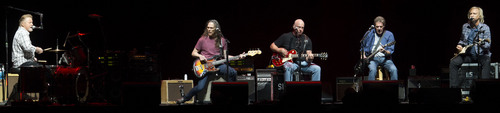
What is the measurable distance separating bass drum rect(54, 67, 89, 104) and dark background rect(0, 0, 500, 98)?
2.01 m

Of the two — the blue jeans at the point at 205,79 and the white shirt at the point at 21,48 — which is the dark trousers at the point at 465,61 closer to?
the blue jeans at the point at 205,79

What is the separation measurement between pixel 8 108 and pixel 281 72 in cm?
439

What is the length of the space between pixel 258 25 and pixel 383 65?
10.1ft

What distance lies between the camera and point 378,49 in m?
8.55

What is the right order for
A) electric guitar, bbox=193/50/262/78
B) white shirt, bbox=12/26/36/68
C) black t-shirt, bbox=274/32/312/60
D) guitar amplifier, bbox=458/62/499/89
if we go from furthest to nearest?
1. guitar amplifier, bbox=458/62/499/89
2. black t-shirt, bbox=274/32/312/60
3. white shirt, bbox=12/26/36/68
4. electric guitar, bbox=193/50/262/78

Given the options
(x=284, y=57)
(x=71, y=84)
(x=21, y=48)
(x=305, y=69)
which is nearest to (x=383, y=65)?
(x=305, y=69)

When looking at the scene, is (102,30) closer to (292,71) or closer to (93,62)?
(93,62)

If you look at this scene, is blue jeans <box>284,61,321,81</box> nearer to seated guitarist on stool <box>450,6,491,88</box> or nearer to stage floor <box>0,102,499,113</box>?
stage floor <box>0,102,499,113</box>

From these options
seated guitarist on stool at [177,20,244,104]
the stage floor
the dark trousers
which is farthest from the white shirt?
the dark trousers

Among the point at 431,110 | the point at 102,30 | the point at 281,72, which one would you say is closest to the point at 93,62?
the point at 102,30

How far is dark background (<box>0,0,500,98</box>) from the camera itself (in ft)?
34.7

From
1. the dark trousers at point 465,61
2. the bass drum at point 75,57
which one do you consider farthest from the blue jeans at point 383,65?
the bass drum at point 75,57

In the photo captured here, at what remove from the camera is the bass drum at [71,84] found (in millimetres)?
8409

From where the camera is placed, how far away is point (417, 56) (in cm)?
1067
